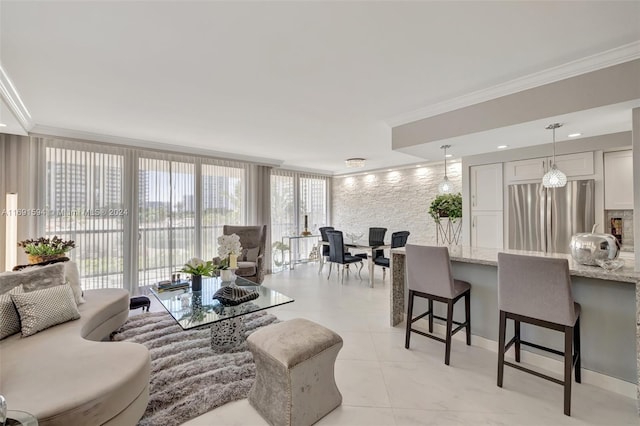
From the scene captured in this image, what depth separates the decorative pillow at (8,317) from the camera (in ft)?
6.42

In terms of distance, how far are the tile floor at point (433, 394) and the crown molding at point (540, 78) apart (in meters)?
2.50

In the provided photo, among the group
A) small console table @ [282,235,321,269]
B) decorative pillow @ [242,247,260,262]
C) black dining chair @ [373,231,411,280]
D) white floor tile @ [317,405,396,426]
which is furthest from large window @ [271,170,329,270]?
white floor tile @ [317,405,396,426]

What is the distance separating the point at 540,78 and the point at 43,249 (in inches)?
216

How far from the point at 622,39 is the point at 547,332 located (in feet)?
7.57

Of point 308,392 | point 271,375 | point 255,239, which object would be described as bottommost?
point 308,392

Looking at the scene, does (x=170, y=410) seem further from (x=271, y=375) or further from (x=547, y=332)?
(x=547, y=332)

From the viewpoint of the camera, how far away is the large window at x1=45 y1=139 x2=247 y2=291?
3.93 meters

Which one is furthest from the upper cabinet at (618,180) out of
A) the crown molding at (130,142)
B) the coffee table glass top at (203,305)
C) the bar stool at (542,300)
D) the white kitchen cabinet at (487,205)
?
the crown molding at (130,142)

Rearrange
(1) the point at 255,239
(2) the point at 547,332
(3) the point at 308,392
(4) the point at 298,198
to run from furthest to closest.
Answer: (4) the point at 298,198 < (1) the point at 255,239 < (2) the point at 547,332 < (3) the point at 308,392

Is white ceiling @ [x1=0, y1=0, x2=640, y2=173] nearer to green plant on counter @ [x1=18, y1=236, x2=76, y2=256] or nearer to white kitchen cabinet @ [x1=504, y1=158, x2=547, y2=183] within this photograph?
white kitchen cabinet @ [x1=504, y1=158, x2=547, y2=183]

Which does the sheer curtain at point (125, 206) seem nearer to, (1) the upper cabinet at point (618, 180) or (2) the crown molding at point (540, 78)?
(2) the crown molding at point (540, 78)

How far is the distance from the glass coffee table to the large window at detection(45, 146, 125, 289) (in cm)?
187

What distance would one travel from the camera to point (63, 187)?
3887 millimetres

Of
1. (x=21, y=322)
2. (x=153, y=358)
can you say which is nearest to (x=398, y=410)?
(x=153, y=358)
